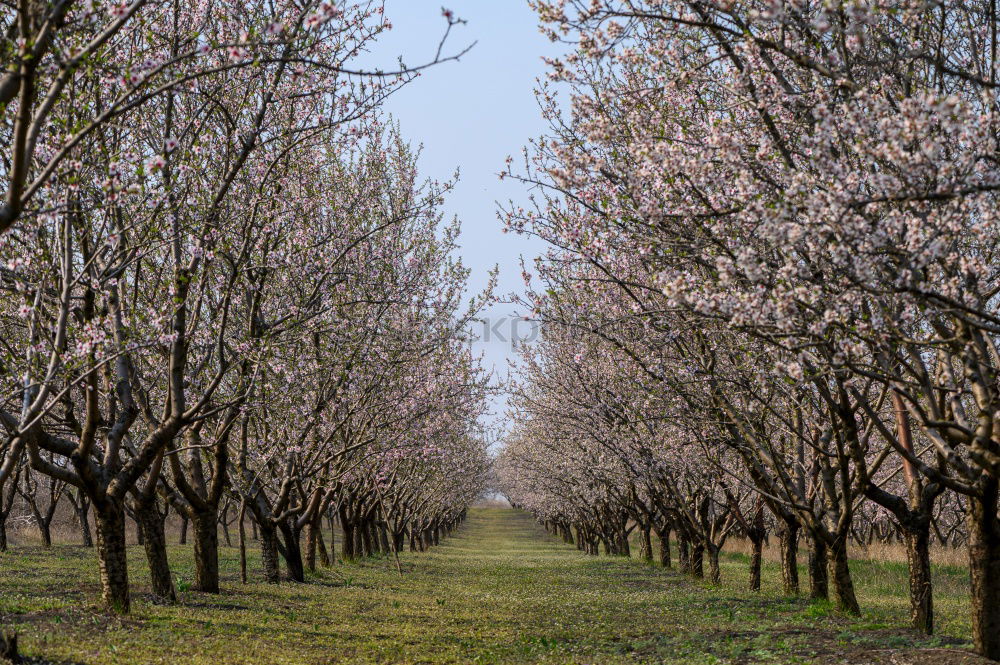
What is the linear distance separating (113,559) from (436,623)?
22.1 ft

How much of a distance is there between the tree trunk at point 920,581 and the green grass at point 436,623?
22.6 inches

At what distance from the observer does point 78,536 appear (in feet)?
189

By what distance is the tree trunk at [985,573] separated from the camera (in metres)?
11.4

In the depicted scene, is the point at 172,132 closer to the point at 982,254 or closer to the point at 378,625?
the point at 378,625

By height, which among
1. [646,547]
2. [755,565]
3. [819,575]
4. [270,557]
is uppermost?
A: [270,557]

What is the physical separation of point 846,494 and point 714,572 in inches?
513

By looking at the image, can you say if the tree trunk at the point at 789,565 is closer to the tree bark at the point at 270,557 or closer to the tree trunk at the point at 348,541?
the tree bark at the point at 270,557

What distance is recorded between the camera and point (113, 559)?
15078 mm

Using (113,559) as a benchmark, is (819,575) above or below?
below

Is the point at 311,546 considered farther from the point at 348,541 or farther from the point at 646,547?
the point at 646,547

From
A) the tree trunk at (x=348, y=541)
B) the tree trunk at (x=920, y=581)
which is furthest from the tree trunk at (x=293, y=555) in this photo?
the tree trunk at (x=920, y=581)

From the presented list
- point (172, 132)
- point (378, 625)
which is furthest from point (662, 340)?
point (172, 132)

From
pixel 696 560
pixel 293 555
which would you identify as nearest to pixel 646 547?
pixel 696 560

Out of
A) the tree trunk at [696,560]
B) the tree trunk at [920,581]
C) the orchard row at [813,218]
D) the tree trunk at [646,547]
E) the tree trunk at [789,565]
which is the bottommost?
the tree trunk at [646,547]
